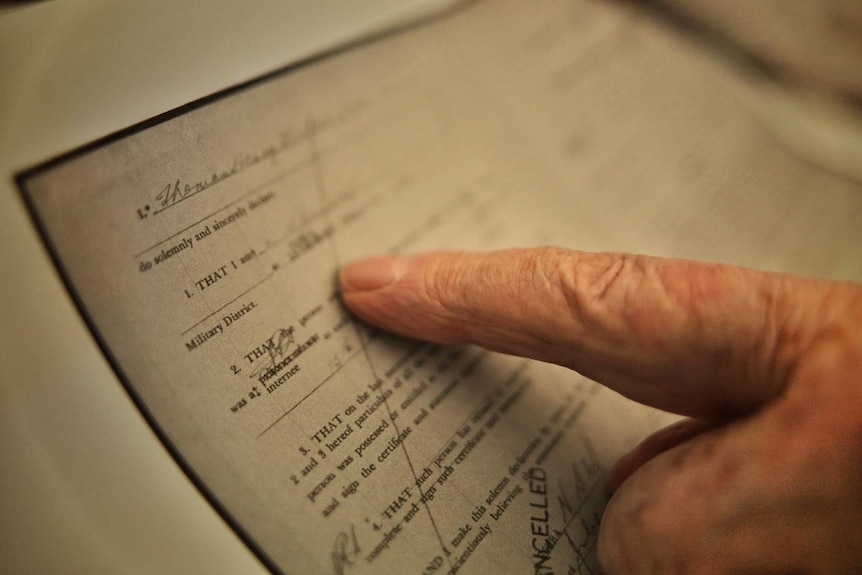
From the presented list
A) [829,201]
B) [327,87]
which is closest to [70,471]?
[327,87]

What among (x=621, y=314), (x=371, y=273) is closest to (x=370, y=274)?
(x=371, y=273)

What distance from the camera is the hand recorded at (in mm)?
297

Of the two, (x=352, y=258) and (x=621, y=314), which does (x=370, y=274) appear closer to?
(x=352, y=258)

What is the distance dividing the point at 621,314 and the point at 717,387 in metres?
0.07

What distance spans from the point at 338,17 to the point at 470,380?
333 millimetres

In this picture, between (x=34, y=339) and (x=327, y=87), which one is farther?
(x=327, y=87)

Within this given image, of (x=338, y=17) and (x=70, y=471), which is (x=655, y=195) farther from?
(x=70, y=471)

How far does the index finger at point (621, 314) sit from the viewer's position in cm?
32

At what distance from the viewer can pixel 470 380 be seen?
1.39 ft
